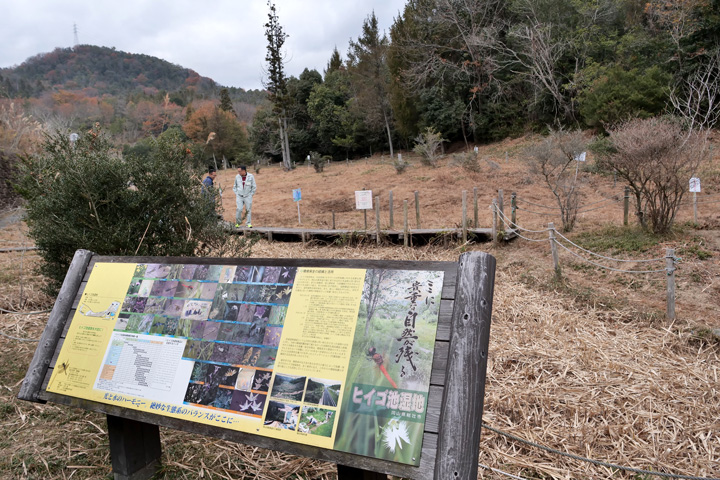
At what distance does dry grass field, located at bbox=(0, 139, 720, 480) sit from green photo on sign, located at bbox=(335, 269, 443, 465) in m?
1.49

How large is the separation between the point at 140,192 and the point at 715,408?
582 cm

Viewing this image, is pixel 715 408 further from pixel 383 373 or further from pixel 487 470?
pixel 383 373

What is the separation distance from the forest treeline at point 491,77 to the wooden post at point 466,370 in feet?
62.1

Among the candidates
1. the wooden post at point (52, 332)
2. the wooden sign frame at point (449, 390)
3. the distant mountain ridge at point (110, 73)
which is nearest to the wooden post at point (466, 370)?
the wooden sign frame at point (449, 390)

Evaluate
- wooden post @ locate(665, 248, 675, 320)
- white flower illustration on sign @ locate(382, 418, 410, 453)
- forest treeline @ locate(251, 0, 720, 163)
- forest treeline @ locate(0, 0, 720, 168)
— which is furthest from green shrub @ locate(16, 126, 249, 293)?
forest treeline @ locate(251, 0, 720, 163)

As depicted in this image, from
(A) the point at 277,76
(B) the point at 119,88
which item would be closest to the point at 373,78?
(A) the point at 277,76

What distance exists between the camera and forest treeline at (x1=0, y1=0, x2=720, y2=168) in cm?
→ 2045

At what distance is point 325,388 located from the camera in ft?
5.90

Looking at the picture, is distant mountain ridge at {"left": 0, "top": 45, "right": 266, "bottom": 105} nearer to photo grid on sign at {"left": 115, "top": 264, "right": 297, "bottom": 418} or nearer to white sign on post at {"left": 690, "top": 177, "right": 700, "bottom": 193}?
white sign on post at {"left": 690, "top": 177, "right": 700, "bottom": 193}

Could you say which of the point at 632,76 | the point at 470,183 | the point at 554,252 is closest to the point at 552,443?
the point at 554,252

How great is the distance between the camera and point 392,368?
68.0 inches

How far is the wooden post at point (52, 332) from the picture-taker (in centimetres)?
257

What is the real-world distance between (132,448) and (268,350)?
4.63ft

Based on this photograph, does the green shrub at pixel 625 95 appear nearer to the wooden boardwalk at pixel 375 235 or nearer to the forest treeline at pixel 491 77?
the forest treeline at pixel 491 77
